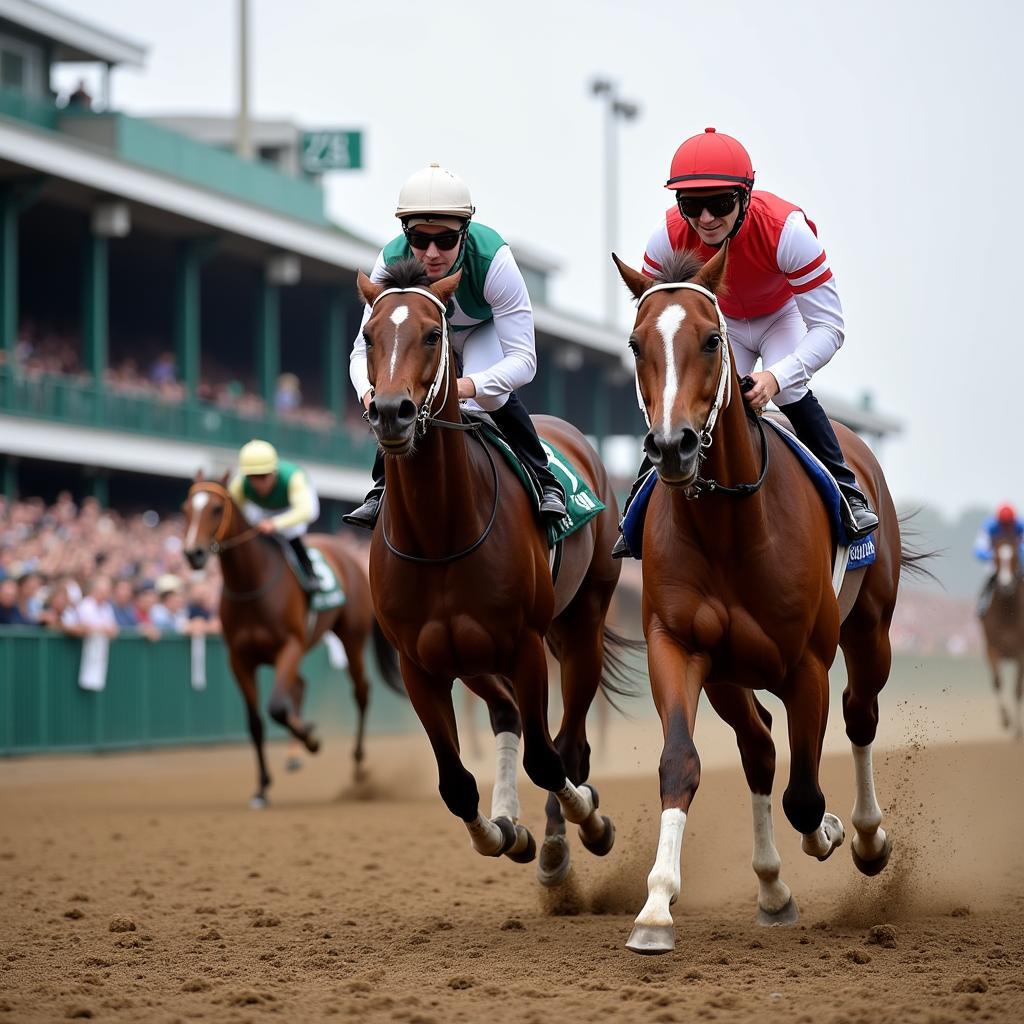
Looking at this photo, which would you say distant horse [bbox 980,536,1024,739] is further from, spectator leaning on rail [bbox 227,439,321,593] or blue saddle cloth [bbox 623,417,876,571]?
blue saddle cloth [bbox 623,417,876,571]

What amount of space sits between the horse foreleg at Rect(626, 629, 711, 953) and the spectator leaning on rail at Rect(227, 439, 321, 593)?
25.0 ft

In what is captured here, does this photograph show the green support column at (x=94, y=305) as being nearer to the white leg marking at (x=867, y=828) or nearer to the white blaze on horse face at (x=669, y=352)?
the white leg marking at (x=867, y=828)

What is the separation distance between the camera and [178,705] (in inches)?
706

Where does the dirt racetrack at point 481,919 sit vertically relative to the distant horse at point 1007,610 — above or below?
below

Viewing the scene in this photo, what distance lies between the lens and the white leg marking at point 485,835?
6.66m

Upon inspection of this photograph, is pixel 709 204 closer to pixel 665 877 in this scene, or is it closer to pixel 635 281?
pixel 635 281

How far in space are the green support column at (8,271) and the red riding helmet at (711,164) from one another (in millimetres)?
16987

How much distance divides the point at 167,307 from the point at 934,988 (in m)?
27.0

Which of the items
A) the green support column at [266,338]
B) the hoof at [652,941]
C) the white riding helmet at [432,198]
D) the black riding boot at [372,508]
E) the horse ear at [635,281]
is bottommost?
the hoof at [652,941]

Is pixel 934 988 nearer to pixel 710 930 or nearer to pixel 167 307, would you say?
pixel 710 930

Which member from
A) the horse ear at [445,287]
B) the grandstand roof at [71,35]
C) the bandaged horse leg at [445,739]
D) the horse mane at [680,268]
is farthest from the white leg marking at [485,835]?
the grandstand roof at [71,35]

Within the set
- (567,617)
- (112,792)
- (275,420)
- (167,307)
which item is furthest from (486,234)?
(167,307)

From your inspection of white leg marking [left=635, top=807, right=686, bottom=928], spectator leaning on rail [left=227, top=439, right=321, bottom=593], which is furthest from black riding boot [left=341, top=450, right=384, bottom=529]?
spectator leaning on rail [left=227, top=439, right=321, bottom=593]

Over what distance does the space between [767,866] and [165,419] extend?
64.2ft
